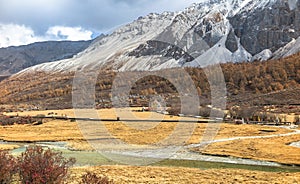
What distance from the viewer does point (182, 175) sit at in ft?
89.0

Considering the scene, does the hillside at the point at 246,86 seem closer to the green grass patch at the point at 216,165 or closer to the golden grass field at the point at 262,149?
the golden grass field at the point at 262,149

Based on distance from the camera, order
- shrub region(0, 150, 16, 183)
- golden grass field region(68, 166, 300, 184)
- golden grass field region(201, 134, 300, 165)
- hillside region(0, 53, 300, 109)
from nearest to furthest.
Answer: shrub region(0, 150, 16, 183)
golden grass field region(68, 166, 300, 184)
golden grass field region(201, 134, 300, 165)
hillside region(0, 53, 300, 109)

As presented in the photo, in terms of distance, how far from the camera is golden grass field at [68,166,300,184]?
25.2 m

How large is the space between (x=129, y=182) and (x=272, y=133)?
36153 mm

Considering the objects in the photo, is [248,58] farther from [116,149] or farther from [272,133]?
[116,149]

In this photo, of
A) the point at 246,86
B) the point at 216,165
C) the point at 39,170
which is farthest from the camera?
the point at 246,86

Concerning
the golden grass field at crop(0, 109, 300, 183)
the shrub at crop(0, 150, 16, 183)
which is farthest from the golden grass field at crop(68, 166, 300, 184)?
the shrub at crop(0, 150, 16, 183)

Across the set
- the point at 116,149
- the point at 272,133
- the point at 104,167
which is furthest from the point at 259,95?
the point at 104,167

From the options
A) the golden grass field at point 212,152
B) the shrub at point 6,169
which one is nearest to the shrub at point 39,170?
the shrub at point 6,169

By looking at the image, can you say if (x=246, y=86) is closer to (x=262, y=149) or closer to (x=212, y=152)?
(x=262, y=149)

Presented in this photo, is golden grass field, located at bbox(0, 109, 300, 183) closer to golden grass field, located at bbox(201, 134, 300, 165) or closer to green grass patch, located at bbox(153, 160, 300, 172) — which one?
golden grass field, located at bbox(201, 134, 300, 165)

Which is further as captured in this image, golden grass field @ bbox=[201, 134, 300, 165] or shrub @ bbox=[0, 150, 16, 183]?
golden grass field @ bbox=[201, 134, 300, 165]

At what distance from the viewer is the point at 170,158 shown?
36.3 m

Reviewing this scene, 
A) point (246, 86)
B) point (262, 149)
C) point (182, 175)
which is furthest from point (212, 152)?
point (246, 86)
